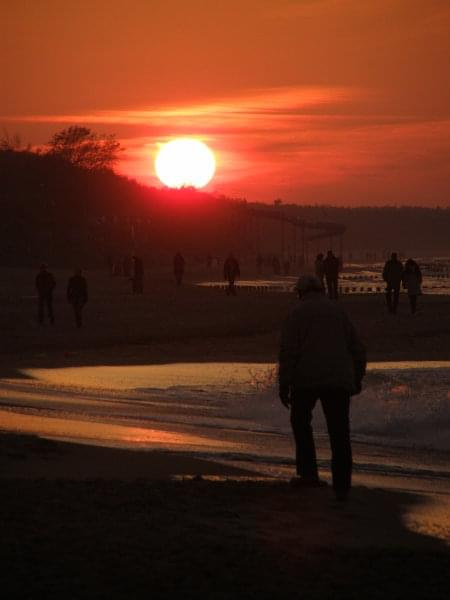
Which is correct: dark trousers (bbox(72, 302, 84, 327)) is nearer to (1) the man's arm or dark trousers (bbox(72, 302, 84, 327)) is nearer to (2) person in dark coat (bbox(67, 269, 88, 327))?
(2) person in dark coat (bbox(67, 269, 88, 327))

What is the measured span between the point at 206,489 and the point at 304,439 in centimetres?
95

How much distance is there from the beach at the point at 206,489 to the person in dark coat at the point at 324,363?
0.43m

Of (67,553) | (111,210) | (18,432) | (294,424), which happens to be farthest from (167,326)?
(111,210)

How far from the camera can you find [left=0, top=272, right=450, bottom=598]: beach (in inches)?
311

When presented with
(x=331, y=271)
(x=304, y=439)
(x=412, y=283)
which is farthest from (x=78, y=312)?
(x=304, y=439)

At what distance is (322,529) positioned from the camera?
30.9ft

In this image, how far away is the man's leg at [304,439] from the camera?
11016 mm

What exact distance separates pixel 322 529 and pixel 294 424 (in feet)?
5.82

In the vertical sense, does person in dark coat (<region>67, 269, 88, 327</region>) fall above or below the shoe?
above

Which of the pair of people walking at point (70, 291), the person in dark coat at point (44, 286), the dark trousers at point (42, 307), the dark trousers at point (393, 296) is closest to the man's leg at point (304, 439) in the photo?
the pair of people walking at point (70, 291)

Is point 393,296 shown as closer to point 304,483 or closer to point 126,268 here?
point 304,483

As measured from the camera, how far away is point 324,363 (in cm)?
1080

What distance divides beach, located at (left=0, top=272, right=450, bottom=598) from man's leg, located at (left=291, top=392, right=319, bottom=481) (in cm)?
21

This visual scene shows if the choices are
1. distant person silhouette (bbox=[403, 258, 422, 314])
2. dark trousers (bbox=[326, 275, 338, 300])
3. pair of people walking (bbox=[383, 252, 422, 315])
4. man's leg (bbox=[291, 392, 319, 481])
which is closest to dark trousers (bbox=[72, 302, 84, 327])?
pair of people walking (bbox=[383, 252, 422, 315])
